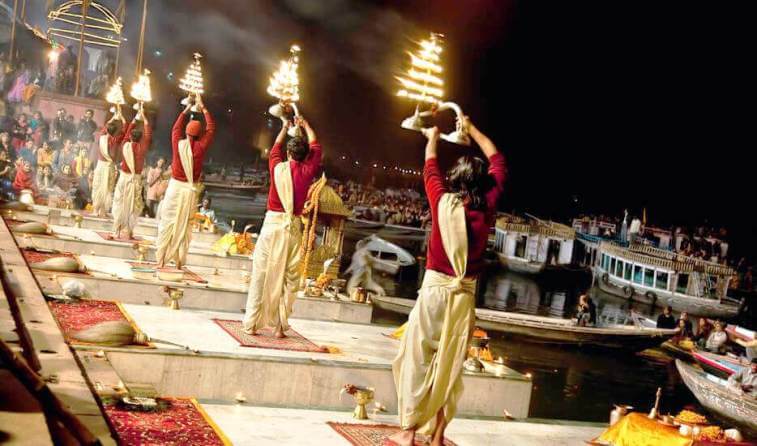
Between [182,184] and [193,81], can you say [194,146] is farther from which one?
[193,81]

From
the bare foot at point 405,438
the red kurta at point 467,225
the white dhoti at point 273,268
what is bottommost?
the bare foot at point 405,438

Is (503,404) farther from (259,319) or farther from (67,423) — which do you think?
(67,423)

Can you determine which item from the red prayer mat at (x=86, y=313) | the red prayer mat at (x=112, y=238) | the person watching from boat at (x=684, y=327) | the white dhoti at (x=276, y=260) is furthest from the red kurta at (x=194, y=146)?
the person watching from boat at (x=684, y=327)

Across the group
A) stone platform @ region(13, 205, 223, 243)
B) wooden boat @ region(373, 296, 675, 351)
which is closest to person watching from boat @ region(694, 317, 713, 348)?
wooden boat @ region(373, 296, 675, 351)

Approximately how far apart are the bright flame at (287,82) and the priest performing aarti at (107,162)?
23.5ft

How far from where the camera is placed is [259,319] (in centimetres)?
898

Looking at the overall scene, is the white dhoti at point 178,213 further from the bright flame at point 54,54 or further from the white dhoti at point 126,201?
the bright flame at point 54,54

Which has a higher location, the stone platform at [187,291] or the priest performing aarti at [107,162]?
the priest performing aarti at [107,162]

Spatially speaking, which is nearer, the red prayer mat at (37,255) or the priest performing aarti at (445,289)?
the priest performing aarti at (445,289)

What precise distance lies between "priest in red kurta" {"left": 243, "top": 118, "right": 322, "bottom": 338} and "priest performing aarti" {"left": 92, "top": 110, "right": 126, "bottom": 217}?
806 centimetres

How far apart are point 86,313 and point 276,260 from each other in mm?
2179

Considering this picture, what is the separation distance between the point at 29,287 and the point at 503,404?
5.28m

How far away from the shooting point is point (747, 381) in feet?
52.5

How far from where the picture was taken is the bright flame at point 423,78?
5699 mm
